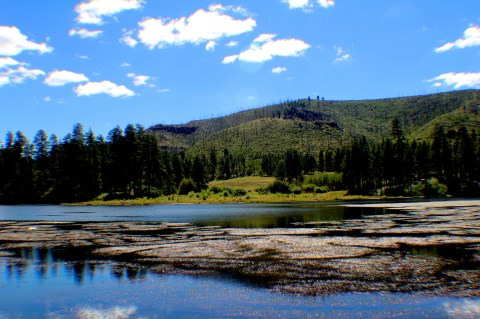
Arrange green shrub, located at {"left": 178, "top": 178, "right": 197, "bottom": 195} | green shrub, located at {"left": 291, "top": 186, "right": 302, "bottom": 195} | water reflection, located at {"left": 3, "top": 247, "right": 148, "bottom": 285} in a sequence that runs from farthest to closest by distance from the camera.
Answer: green shrub, located at {"left": 291, "top": 186, "right": 302, "bottom": 195}
green shrub, located at {"left": 178, "top": 178, "right": 197, "bottom": 195}
water reflection, located at {"left": 3, "top": 247, "right": 148, "bottom": 285}

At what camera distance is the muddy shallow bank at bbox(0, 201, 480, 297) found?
17.6 m

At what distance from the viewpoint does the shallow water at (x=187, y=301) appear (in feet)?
44.1

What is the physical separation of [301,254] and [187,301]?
11.1m

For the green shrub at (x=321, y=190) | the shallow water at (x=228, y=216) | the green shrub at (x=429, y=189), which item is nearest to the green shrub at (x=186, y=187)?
the green shrub at (x=321, y=190)

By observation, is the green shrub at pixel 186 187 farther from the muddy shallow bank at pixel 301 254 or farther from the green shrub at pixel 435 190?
the muddy shallow bank at pixel 301 254

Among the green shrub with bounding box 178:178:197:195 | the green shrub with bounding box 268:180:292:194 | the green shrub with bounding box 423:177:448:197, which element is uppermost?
the green shrub with bounding box 178:178:197:195

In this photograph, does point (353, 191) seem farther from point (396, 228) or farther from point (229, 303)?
point (229, 303)

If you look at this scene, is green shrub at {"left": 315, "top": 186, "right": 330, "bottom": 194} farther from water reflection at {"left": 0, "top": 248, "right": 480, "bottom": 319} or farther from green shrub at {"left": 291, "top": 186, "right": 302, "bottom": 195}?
water reflection at {"left": 0, "top": 248, "right": 480, "bottom": 319}

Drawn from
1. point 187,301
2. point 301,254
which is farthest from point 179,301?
point 301,254

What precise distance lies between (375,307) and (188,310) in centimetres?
687

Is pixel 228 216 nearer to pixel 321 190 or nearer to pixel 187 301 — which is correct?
pixel 187 301

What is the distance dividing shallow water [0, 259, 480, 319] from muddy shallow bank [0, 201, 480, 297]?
1.41 m

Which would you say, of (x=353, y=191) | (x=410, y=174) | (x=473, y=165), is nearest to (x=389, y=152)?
(x=410, y=174)

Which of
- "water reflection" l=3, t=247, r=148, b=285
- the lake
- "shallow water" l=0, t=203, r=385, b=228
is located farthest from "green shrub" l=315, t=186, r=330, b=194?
the lake
